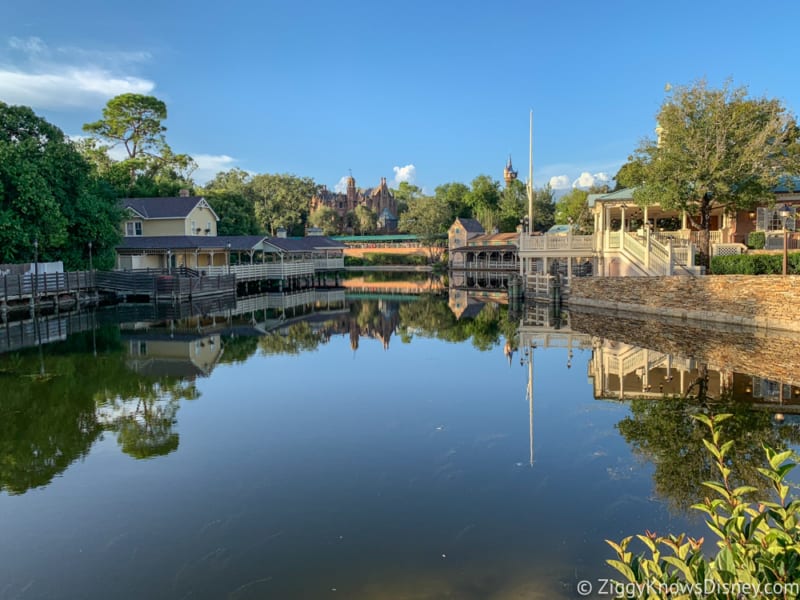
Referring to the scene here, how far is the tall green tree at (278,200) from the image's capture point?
8512 centimetres

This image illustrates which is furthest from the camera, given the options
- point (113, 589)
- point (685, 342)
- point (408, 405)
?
point (685, 342)

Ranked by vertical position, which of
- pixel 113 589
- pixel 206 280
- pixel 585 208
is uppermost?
pixel 585 208

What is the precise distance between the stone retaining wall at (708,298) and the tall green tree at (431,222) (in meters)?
51.5

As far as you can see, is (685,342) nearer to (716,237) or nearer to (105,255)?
(716,237)

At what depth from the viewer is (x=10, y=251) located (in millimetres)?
30641

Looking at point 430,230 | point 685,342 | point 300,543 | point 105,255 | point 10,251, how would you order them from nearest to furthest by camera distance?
point 300,543 → point 685,342 → point 10,251 → point 105,255 → point 430,230

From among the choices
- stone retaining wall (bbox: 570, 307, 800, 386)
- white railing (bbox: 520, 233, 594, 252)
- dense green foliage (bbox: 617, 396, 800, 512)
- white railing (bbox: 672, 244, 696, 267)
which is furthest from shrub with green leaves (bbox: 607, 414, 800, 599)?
white railing (bbox: 520, 233, 594, 252)

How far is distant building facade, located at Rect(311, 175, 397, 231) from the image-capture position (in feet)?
379

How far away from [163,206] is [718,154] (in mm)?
40738

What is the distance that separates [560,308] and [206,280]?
22.6 metres

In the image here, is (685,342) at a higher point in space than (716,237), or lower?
lower

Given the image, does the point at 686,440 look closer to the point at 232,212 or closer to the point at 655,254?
the point at 655,254

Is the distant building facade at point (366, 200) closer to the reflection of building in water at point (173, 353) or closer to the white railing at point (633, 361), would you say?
the reflection of building in water at point (173, 353)

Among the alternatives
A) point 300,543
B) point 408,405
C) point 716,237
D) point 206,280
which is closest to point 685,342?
point 408,405
